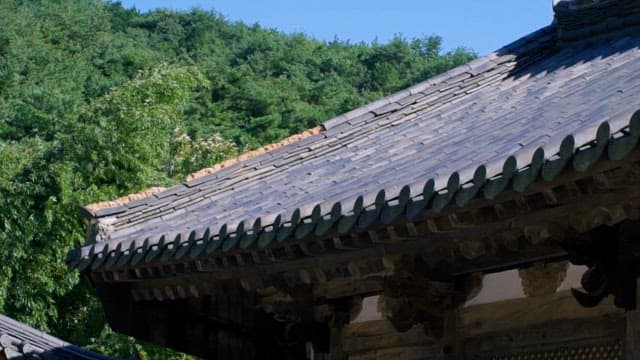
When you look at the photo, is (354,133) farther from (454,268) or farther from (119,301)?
(454,268)

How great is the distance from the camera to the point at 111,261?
6.91 metres

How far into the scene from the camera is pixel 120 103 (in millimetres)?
17281

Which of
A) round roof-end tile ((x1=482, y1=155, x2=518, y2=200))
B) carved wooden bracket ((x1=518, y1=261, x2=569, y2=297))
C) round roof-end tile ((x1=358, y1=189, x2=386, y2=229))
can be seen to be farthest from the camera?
carved wooden bracket ((x1=518, y1=261, x2=569, y2=297))

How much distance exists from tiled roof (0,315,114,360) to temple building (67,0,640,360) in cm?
221

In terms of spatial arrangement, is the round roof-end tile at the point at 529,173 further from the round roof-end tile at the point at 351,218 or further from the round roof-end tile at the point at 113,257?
the round roof-end tile at the point at 113,257

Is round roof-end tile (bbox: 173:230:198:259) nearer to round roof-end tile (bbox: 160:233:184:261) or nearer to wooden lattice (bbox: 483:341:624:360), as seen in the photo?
round roof-end tile (bbox: 160:233:184:261)

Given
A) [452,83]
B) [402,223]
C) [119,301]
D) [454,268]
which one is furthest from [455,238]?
[452,83]

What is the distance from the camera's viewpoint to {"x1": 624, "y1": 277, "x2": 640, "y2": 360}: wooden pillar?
210 inches

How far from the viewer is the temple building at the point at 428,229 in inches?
189

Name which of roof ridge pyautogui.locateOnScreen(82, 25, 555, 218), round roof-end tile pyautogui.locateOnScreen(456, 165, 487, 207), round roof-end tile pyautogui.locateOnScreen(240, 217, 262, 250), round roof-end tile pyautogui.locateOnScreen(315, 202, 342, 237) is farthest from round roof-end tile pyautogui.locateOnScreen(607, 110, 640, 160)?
roof ridge pyautogui.locateOnScreen(82, 25, 555, 218)

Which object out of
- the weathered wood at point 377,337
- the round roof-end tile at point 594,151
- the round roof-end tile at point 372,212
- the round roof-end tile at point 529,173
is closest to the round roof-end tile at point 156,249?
the weathered wood at point 377,337

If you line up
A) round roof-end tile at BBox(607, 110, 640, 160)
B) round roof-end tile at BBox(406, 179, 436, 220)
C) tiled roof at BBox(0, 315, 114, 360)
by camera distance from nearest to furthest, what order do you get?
round roof-end tile at BBox(607, 110, 640, 160), round roof-end tile at BBox(406, 179, 436, 220), tiled roof at BBox(0, 315, 114, 360)

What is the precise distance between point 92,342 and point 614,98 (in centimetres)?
1129

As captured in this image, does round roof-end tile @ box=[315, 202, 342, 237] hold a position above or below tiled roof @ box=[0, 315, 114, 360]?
below
